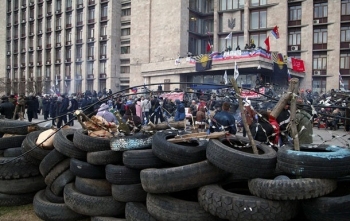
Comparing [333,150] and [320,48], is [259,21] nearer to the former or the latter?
[320,48]

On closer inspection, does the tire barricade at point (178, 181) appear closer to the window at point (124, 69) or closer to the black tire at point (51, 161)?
the black tire at point (51, 161)

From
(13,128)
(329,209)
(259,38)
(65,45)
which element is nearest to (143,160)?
(329,209)

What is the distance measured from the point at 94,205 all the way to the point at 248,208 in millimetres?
2431

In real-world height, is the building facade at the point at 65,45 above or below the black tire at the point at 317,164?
above

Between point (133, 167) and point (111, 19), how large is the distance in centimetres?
5385

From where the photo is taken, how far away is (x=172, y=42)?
44.4 meters

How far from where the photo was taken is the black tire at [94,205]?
4715mm

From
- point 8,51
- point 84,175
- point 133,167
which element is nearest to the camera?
point 133,167

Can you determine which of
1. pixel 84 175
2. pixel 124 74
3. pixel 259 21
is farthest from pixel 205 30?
pixel 84 175

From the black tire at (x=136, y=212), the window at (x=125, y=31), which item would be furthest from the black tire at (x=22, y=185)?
the window at (x=125, y=31)

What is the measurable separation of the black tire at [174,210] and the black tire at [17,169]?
2990 mm

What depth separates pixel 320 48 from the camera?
129 ft

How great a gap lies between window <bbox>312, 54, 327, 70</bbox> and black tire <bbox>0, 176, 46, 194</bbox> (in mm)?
39367

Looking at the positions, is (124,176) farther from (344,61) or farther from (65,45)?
(65,45)
